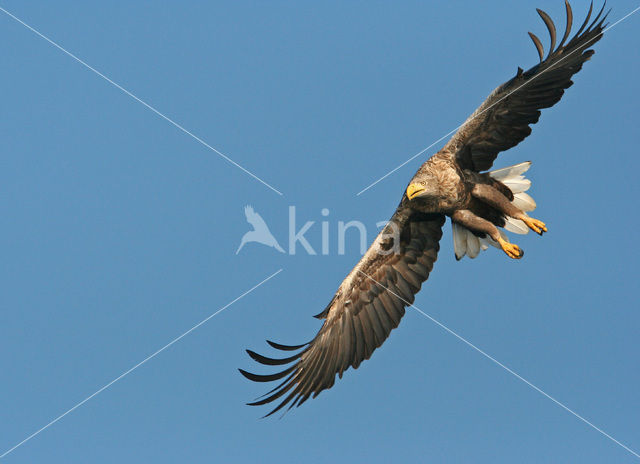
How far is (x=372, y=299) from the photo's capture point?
31.4 feet

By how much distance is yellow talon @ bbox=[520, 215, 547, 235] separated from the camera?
8875mm

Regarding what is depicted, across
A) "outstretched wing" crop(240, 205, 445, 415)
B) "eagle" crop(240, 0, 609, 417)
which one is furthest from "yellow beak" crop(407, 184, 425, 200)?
"outstretched wing" crop(240, 205, 445, 415)

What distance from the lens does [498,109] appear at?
28.7 ft

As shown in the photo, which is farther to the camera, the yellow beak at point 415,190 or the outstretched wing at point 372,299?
the outstretched wing at point 372,299

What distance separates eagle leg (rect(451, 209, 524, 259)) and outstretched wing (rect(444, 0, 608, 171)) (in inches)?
18.3

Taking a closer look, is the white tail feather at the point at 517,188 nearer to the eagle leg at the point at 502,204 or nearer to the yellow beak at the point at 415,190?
the eagle leg at the point at 502,204

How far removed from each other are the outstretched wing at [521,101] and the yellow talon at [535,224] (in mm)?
655

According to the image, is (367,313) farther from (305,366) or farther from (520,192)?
(520,192)

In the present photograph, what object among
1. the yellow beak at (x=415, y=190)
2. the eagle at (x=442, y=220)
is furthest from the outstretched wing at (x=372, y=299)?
the yellow beak at (x=415, y=190)

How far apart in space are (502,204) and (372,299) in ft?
5.57

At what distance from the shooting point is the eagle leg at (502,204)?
8.86m

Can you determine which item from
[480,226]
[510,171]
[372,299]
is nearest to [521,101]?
[510,171]

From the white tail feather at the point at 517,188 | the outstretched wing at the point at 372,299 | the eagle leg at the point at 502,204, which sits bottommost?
the outstretched wing at the point at 372,299

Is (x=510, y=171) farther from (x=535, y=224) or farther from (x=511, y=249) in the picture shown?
(x=511, y=249)
